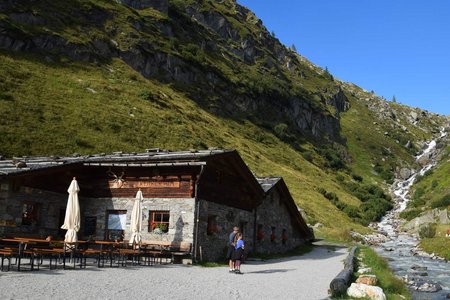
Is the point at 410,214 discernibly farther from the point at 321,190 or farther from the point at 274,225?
the point at 274,225

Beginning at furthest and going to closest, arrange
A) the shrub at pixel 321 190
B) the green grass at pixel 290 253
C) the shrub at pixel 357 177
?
the shrub at pixel 357 177 → the shrub at pixel 321 190 → the green grass at pixel 290 253

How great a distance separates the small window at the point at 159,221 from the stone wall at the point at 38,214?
496 centimetres

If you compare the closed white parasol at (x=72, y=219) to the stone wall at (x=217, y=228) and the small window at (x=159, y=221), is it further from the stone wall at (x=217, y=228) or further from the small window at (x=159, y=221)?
the stone wall at (x=217, y=228)

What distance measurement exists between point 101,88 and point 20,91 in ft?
44.1

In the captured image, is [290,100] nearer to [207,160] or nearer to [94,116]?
[94,116]

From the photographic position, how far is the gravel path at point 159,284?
11.6 metres

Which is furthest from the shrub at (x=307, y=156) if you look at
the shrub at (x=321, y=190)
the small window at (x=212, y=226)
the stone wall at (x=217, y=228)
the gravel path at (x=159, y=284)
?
the gravel path at (x=159, y=284)

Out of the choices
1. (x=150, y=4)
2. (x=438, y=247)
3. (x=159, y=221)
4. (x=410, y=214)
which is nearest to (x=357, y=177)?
(x=410, y=214)

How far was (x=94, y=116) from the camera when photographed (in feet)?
177

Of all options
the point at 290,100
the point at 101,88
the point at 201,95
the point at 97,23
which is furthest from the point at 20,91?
the point at 290,100

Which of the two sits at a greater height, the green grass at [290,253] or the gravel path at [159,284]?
the gravel path at [159,284]

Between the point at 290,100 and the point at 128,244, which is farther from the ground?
the point at 290,100

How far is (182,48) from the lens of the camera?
99.8 meters

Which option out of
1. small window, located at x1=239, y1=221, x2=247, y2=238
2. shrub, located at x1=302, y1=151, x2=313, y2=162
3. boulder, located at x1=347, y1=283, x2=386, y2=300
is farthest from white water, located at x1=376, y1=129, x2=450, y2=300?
shrub, located at x1=302, y1=151, x2=313, y2=162
